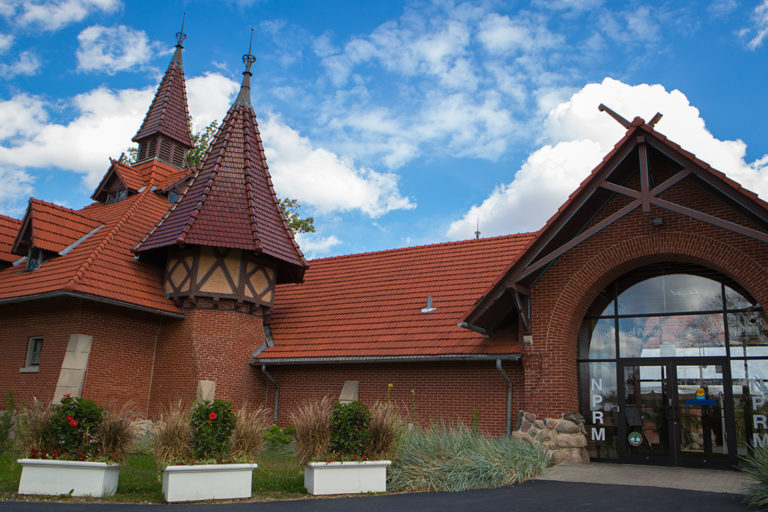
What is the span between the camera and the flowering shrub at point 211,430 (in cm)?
899

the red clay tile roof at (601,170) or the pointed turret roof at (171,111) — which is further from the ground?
the pointed turret roof at (171,111)

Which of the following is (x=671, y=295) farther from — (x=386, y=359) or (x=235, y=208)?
(x=235, y=208)

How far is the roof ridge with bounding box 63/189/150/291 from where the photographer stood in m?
14.6

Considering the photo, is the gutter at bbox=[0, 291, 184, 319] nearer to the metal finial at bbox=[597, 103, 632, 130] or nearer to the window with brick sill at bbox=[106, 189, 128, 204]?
the window with brick sill at bbox=[106, 189, 128, 204]

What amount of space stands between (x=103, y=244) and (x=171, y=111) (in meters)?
10.5

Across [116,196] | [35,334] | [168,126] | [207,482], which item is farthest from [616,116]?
[168,126]

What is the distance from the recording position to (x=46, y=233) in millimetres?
17422

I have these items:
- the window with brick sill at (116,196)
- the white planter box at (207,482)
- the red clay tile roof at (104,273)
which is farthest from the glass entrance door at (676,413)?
the window with brick sill at (116,196)

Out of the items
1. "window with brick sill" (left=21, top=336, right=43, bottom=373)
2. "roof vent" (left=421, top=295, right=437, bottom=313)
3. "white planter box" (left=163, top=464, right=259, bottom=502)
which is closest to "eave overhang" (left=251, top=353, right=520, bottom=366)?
"roof vent" (left=421, top=295, right=437, bottom=313)

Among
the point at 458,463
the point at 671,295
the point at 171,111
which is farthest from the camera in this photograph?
the point at 171,111

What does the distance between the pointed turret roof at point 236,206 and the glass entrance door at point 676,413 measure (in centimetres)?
930

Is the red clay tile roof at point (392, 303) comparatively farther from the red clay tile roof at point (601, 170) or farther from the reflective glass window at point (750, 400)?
the reflective glass window at point (750, 400)

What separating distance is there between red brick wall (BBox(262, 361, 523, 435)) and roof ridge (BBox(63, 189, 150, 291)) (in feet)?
18.8

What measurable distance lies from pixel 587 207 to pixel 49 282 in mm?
12725
